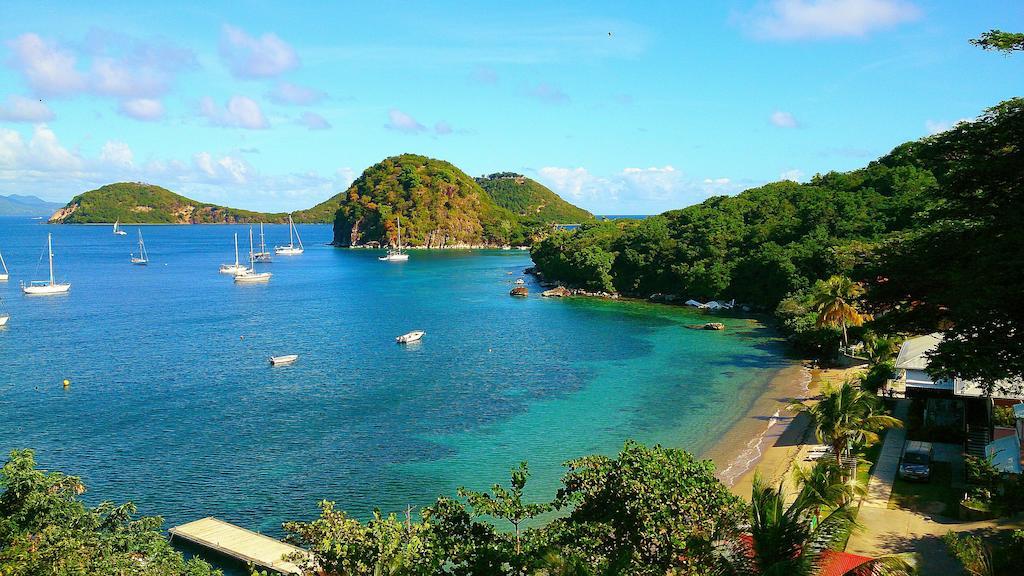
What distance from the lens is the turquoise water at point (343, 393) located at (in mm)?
31594

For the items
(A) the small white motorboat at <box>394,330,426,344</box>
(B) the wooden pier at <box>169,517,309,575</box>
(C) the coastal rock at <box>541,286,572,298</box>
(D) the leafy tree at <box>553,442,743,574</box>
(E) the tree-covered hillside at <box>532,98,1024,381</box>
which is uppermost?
(E) the tree-covered hillside at <box>532,98,1024,381</box>

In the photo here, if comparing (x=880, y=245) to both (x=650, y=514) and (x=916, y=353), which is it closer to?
(x=916, y=353)

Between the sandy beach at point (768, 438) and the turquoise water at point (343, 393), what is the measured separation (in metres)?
1.34

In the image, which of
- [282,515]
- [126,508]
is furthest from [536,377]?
[126,508]

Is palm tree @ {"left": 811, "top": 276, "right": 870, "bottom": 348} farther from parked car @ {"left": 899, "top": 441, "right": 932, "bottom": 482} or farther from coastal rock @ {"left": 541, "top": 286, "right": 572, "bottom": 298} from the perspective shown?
coastal rock @ {"left": 541, "top": 286, "right": 572, "bottom": 298}

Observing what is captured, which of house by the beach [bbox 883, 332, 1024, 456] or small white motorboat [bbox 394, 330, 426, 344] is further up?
house by the beach [bbox 883, 332, 1024, 456]

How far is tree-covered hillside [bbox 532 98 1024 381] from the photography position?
15.4 m

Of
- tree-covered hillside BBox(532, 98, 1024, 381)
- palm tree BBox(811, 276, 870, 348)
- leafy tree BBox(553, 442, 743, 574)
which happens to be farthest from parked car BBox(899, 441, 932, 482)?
palm tree BBox(811, 276, 870, 348)

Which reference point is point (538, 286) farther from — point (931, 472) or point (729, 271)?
point (931, 472)

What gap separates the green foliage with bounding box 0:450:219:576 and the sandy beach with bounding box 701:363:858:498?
70.5ft

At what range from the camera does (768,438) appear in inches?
1410

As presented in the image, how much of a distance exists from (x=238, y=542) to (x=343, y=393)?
68.3ft

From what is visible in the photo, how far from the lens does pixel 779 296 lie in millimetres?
72562

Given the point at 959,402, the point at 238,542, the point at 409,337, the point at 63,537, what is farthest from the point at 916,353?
the point at 409,337
